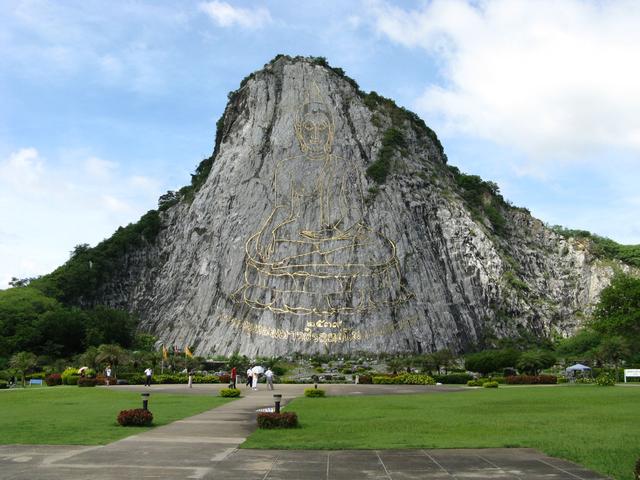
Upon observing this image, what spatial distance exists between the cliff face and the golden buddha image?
16 cm

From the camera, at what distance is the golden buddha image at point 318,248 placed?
70.0 metres

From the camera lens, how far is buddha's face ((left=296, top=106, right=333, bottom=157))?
3221 inches

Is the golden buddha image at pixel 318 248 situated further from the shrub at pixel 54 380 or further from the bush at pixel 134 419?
the bush at pixel 134 419

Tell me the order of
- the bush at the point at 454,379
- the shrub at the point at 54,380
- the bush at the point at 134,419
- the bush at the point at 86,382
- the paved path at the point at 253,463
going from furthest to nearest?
the bush at the point at 454,379 < the shrub at the point at 54,380 < the bush at the point at 86,382 < the bush at the point at 134,419 < the paved path at the point at 253,463

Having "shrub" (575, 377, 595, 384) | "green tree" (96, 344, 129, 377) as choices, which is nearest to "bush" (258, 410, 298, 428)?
"shrub" (575, 377, 595, 384)

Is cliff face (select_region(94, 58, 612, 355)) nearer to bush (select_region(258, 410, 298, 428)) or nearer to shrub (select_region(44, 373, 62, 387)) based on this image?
shrub (select_region(44, 373, 62, 387))

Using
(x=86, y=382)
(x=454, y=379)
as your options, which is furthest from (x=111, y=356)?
(x=454, y=379)

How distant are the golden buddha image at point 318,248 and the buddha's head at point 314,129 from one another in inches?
5.7

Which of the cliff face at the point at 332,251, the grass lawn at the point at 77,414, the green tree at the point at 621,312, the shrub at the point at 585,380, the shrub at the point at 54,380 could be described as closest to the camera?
the grass lawn at the point at 77,414

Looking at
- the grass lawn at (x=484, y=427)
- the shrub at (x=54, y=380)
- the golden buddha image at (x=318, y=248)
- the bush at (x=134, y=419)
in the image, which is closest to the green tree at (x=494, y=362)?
the golden buddha image at (x=318, y=248)

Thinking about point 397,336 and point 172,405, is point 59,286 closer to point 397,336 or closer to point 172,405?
point 397,336

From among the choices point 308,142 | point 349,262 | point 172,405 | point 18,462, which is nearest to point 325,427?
point 18,462

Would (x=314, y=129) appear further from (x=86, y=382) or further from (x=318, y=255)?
(x=86, y=382)

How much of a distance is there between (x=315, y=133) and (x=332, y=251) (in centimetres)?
1873
